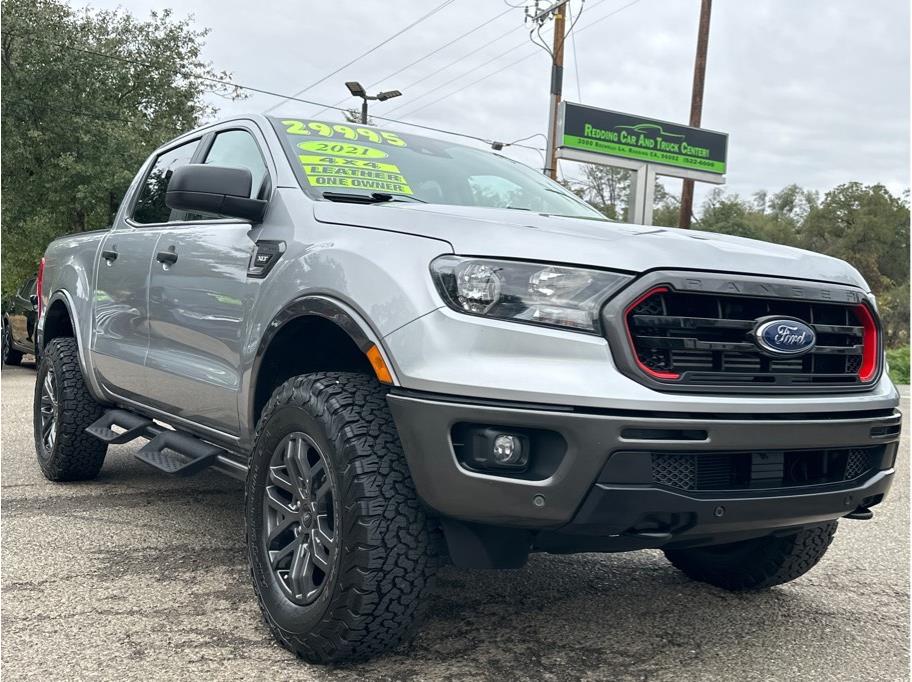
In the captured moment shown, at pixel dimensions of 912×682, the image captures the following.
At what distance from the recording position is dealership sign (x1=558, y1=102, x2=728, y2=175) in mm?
19328

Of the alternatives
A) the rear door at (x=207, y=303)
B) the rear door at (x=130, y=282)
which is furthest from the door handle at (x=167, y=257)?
the rear door at (x=130, y=282)

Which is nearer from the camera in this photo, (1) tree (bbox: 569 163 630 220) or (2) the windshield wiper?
(2) the windshield wiper

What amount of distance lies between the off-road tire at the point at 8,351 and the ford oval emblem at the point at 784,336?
14.5 metres

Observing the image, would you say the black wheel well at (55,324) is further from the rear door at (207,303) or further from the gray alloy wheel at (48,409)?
the rear door at (207,303)

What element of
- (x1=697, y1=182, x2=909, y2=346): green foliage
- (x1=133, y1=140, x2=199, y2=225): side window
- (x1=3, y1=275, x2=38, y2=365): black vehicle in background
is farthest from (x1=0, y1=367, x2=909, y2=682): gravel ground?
(x1=697, y1=182, x2=909, y2=346): green foliage

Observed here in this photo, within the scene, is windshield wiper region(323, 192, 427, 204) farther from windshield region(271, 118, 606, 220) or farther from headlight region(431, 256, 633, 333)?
headlight region(431, 256, 633, 333)

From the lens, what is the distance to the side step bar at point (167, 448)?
3664 millimetres

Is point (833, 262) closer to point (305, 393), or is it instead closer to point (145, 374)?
point (305, 393)

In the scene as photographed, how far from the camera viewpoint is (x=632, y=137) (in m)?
20.2

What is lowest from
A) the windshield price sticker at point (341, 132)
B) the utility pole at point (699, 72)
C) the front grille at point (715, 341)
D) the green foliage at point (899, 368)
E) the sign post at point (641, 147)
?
the green foliage at point (899, 368)

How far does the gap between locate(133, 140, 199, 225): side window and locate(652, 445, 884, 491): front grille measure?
295 cm

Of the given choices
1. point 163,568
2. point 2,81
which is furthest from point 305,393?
point 2,81

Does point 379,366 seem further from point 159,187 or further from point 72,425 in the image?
point 72,425

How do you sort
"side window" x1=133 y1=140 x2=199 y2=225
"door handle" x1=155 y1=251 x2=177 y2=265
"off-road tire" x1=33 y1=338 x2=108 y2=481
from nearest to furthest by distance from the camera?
"door handle" x1=155 y1=251 x2=177 y2=265, "side window" x1=133 y1=140 x2=199 y2=225, "off-road tire" x1=33 y1=338 x2=108 y2=481
